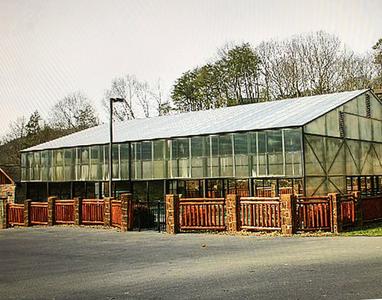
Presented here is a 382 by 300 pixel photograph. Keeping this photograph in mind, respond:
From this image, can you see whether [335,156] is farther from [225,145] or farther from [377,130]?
[377,130]

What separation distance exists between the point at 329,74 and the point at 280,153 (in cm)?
2497

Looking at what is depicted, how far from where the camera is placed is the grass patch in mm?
17453

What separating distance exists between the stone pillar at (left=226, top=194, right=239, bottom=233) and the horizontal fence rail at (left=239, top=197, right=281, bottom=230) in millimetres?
256

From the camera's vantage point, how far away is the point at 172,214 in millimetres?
19766

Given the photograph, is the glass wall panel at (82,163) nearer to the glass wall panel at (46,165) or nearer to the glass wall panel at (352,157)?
the glass wall panel at (46,165)

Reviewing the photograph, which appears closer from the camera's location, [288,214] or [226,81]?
[288,214]

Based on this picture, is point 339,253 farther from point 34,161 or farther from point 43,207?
point 34,161

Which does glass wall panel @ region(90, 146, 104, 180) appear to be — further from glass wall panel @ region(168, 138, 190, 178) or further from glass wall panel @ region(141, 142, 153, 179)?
glass wall panel @ region(168, 138, 190, 178)

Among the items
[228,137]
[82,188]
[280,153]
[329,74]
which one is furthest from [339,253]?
[329,74]

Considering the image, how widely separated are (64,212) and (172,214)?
8.63 meters

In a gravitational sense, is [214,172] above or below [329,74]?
below

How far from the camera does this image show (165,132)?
32531 millimetres

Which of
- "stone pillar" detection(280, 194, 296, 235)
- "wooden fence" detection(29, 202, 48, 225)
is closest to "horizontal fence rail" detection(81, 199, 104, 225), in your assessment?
"wooden fence" detection(29, 202, 48, 225)

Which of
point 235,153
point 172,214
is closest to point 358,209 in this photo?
point 172,214
